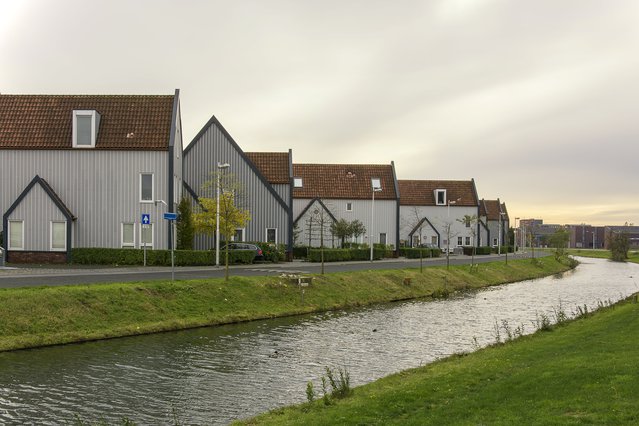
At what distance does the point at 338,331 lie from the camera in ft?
78.4

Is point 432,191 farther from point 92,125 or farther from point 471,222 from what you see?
point 92,125

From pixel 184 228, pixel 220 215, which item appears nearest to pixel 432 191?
pixel 220 215

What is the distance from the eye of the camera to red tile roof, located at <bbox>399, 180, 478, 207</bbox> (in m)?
88.9

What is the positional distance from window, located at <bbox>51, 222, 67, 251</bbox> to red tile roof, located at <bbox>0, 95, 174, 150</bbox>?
17.8 feet

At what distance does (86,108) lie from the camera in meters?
43.6

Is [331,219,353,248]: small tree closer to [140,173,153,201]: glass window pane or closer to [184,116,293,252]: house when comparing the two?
[184,116,293,252]: house

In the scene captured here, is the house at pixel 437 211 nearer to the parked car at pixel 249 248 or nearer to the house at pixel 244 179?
the house at pixel 244 179

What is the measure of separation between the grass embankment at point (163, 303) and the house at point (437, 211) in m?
47.3

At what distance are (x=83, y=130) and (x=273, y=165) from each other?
1889 cm

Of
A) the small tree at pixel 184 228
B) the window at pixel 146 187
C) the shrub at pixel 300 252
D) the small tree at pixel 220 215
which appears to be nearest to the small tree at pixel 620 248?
the shrub at pixel 300 252

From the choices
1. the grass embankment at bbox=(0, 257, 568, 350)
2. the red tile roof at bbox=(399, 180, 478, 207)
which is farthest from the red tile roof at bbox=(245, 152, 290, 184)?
the red tile roof at bbox=(399, 180, 478, 207)

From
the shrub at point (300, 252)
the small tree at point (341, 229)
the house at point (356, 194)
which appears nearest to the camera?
the shrub at point (300, 252)

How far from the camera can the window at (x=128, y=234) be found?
42.2 m

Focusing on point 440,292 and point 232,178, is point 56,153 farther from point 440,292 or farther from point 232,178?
point 440,292
